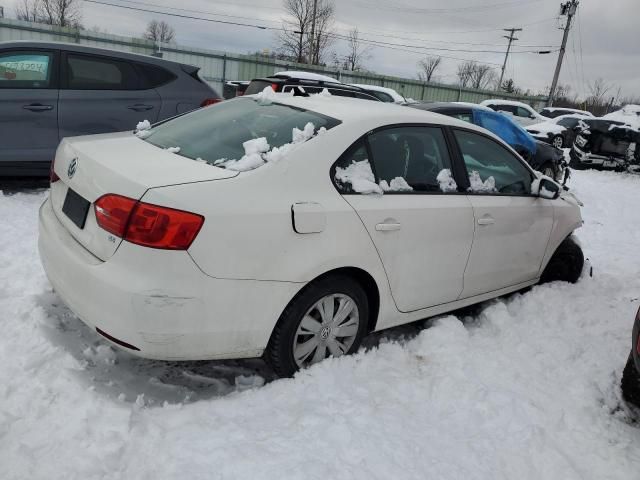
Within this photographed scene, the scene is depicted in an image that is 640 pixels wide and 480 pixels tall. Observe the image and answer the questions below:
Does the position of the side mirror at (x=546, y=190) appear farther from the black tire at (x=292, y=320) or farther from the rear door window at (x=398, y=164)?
the black tire at (x=292, y=320)

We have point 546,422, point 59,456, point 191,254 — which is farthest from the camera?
point 546,422

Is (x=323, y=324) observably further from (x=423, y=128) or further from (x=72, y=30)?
(x=72, y=30)

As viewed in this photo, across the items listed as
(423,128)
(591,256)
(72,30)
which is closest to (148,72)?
(423,128)

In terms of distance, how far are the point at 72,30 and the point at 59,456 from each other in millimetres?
22746

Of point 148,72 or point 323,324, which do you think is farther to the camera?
point 148,72

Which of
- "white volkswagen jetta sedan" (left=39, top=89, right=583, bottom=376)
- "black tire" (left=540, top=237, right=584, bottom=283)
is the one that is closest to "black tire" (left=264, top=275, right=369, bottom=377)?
"white volkswagen jetta sedan" (left=39, top=89, right=583, bottom=376)

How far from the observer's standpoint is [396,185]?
321 centimetres

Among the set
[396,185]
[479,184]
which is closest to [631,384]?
[479,184]

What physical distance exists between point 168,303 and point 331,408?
978 mm

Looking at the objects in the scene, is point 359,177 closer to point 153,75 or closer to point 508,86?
point 153,75

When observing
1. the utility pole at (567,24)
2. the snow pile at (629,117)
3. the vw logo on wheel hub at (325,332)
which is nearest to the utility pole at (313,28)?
the utility pole at (567,24)

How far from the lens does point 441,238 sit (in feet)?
11.1

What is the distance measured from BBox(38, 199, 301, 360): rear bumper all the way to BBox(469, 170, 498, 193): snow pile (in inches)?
65.2

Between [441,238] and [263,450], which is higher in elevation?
[441,238]
